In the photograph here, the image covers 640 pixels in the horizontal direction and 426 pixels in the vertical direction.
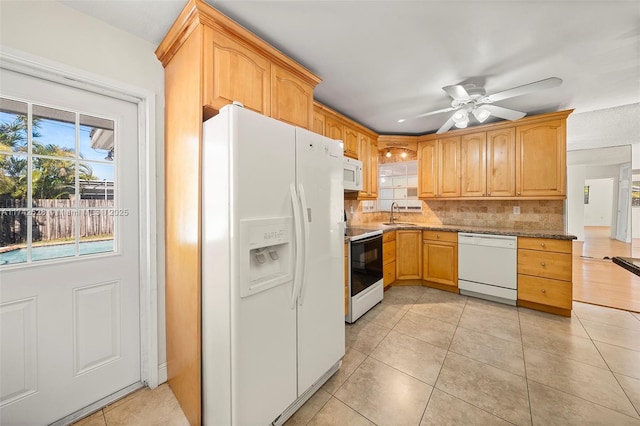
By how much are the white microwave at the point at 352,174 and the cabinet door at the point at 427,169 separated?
57.8 inches

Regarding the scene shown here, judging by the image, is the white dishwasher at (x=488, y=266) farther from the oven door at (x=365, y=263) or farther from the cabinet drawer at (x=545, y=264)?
the oven door at (x=365, y=263)

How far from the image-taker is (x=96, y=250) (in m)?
1.62

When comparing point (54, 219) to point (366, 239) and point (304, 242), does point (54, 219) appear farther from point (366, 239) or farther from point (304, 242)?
point (366, 239)

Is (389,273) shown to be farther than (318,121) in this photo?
Yes

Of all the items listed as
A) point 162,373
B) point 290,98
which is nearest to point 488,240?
point 290,98

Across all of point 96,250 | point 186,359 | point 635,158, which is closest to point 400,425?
point 186,359

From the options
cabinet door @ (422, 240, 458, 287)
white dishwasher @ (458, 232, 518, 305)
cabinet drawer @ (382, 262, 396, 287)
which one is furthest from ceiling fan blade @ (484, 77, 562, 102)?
cabinet drawer @ (382, 262, 396, 287)

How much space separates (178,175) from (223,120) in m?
0.60

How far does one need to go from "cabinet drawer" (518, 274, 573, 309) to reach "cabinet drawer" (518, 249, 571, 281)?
2.4 inches

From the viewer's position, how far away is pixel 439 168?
3.88m

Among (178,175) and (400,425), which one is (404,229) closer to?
(400,425)

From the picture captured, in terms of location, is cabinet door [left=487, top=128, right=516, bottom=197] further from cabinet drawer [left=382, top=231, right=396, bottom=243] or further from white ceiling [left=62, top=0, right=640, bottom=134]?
cabinet drawer [left=382, top=231, right=396, bottom=243]

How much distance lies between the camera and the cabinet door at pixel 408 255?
371 cm

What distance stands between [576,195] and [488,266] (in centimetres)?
522
